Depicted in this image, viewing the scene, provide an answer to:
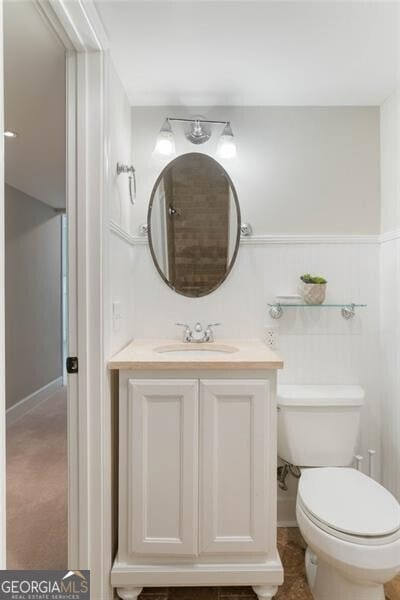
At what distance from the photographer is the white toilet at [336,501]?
3.69 feet

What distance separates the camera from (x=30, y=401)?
351 centimetres

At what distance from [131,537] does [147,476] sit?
25 cm

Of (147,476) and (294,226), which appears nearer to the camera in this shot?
(147,476)

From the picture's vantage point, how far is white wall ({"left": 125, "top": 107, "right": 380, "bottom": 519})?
182 cm

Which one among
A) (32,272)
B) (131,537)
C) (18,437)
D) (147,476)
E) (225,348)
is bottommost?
(18,437)

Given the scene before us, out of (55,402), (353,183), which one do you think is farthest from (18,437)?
(353,183)

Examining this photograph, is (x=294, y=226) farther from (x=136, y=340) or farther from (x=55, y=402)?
(x=55, y=402)

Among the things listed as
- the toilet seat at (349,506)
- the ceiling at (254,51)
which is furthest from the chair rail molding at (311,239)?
the toilet seat at (349,506)

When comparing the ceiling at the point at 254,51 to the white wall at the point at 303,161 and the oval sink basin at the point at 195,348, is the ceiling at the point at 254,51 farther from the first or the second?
the oval sink basin at the point at 195,348

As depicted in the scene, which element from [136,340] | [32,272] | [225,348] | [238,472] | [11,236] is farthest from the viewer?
[32,272]

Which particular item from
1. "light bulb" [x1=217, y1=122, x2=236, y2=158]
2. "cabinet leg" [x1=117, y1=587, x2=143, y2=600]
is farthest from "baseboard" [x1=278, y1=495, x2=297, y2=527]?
"light bulb" [x1=217, y1=122, x2=236, y2=158]

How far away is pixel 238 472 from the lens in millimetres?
1313

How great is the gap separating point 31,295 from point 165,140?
8.55ft

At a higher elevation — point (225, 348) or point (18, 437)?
point (225, 348)
